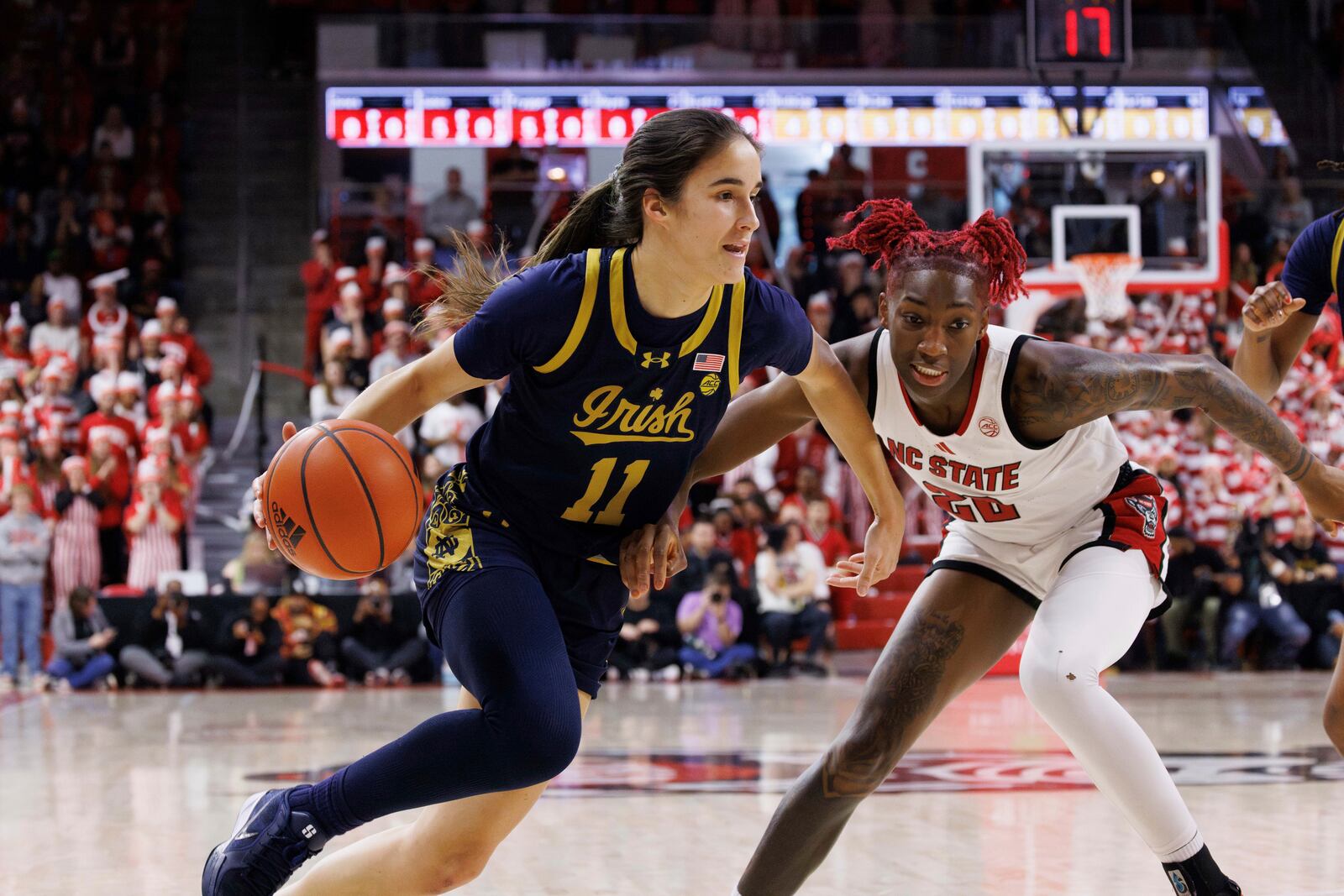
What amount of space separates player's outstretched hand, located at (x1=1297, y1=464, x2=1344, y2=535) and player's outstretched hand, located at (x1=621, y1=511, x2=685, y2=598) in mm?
1503

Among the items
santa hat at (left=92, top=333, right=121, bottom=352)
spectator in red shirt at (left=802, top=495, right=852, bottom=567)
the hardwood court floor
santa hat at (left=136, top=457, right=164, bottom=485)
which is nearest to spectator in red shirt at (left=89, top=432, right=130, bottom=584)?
santa hat at (left=136, top=457, right=164, bottom=485)

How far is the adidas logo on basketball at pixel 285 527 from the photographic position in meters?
3.30

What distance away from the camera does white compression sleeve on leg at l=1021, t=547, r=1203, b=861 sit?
3488 mm

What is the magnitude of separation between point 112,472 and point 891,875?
9.70 meters

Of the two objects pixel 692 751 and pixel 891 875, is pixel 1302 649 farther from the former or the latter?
pixel 891 875

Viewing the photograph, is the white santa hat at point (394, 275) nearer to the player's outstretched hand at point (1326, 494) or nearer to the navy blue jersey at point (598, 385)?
the navy blue jersey at point (598, 385)

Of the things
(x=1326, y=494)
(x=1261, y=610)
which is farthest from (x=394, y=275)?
(x=1326, y=494)

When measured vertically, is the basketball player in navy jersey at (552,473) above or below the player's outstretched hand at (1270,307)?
below

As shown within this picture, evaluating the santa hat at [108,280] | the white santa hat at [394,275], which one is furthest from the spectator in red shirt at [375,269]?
the santa hat at [108,280]

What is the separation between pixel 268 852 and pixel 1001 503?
193 centimetres

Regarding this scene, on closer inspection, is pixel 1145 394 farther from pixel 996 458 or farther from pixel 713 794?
pixel 713 794

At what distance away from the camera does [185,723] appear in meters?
9.31

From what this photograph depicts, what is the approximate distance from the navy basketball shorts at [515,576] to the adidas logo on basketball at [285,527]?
0.92 feet

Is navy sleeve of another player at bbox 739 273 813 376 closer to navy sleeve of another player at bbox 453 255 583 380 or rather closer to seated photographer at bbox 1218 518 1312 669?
navy sleeve of another player at bbox 453 255 583 380
